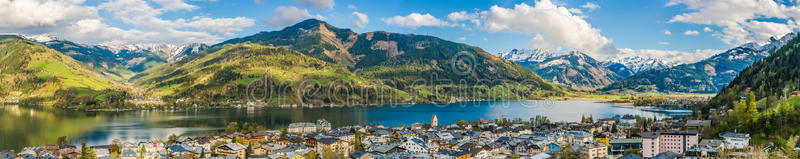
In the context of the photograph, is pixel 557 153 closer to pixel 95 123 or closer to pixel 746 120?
pixel 746 120

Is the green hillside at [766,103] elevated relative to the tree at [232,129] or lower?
elevated

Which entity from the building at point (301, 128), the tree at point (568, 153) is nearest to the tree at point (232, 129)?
the building at point (301, 128)

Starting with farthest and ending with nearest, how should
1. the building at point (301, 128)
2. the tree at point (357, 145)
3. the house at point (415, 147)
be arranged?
the building at point (301, 128), the tree at point (357, 145), the house at point (415, 147)

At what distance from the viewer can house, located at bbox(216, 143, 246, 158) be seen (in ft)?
196

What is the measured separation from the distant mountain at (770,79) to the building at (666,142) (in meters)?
35.8

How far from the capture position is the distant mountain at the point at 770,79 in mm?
90875

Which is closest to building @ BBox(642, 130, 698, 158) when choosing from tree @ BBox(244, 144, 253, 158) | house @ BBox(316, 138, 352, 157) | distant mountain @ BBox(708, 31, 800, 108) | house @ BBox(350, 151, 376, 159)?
house @ BBox(350, 151, 376, 159)

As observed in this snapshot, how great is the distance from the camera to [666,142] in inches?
2233

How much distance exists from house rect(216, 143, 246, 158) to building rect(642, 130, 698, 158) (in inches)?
1745

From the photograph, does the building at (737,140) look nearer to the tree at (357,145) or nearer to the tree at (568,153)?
the tree at (568,153)

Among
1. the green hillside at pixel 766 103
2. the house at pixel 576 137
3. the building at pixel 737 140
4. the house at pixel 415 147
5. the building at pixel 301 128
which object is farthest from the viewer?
the building at pixel 301 128

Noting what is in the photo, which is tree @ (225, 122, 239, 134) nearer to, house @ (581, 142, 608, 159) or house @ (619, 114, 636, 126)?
house @ (581, 142, 608, 159)

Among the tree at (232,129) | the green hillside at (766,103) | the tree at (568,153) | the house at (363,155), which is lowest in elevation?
the house at (363,155)

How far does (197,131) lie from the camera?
92.5m
